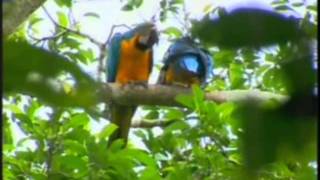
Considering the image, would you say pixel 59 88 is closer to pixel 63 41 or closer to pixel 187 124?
pixel 187 124

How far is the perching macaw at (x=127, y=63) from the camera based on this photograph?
3.18 metres

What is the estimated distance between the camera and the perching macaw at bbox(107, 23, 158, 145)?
318cm

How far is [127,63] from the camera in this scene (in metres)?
3.50

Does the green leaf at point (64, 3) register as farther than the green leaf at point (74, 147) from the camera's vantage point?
Yes

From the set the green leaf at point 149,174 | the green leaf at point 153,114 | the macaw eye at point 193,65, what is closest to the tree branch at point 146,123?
the green leaf at point 153,114

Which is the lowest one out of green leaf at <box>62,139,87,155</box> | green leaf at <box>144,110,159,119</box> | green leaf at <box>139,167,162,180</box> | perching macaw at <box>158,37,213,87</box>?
green leaf at <box>139,167,162,180</box>

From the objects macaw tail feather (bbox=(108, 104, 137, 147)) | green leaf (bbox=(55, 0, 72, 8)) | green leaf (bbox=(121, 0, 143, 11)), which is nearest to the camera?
green leaf (bbox=(55, 0, 72, 8))

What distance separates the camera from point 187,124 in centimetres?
220

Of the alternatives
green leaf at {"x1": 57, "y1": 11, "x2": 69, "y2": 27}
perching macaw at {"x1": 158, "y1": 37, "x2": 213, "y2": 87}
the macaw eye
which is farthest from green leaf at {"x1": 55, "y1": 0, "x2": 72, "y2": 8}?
the macaw eye

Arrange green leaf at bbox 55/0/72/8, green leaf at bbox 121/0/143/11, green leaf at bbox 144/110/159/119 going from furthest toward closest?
green leaf at bbox 144/110/159/119 < green leaf at bbox 121/0/143/11 < green leaf at bbox 55/0/72/8

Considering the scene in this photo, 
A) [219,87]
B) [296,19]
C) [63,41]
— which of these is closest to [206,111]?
[63,41]

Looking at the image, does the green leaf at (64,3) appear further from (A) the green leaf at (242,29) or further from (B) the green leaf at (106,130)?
(A) the green leaf at (242,29)

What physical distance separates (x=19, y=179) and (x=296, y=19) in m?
2.35

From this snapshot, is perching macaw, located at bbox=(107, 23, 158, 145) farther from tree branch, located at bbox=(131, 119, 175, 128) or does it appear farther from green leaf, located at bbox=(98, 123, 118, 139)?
green leaf, located at bbox=(98, 123, 118, 139)
